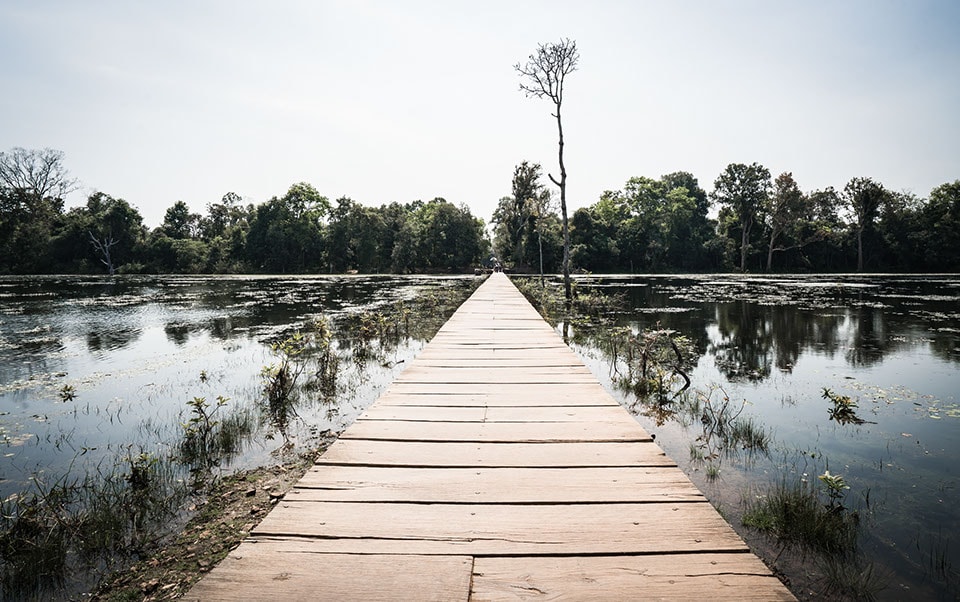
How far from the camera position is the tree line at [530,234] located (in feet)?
134

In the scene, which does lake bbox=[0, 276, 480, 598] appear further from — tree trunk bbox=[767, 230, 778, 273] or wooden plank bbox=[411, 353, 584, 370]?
tree trunk bbox=[767, 230, 778, 273]

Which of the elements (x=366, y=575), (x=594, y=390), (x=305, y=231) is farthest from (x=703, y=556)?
(x=305, y=231)

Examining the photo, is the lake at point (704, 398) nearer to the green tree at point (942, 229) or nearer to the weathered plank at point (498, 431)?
the weathered plank at point (498, 431)

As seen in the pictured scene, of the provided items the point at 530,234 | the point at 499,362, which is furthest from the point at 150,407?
the point at 530,234

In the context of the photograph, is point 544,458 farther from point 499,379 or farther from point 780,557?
point 499,379

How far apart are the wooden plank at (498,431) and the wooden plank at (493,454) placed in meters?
0.08

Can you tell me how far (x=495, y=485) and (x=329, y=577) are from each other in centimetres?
93

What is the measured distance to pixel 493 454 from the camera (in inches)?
103

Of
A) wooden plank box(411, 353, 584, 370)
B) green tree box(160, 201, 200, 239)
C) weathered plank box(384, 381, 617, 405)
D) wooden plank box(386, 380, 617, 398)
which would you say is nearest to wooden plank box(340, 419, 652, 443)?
weathered plank box(384, 381, 617, 405)

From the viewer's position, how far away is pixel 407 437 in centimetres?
289

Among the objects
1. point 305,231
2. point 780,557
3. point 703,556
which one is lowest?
point 780,557

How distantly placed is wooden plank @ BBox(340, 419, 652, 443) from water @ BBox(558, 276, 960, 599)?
3.13 feet

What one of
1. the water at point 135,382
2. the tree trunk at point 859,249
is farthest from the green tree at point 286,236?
the tree trunk at point 859,249

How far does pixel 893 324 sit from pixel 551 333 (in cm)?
967
